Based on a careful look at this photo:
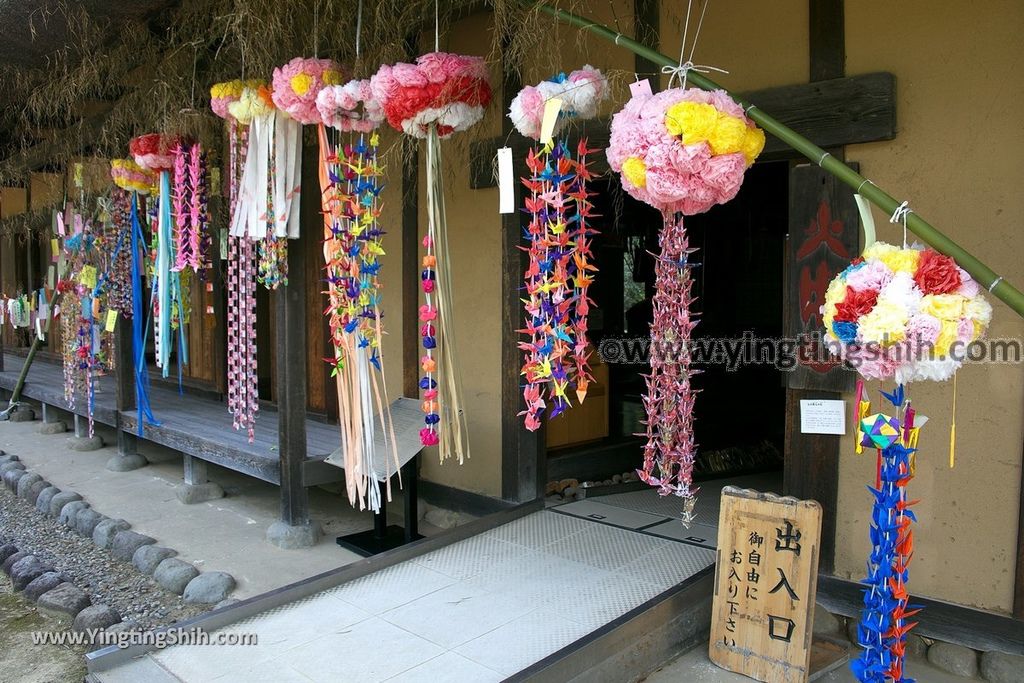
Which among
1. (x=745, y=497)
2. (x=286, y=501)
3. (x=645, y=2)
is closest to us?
(x=745, y=497)

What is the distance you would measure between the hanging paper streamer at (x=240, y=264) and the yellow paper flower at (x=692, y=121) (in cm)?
245

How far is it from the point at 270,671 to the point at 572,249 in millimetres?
1798

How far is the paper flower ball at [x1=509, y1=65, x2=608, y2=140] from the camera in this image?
2592mm

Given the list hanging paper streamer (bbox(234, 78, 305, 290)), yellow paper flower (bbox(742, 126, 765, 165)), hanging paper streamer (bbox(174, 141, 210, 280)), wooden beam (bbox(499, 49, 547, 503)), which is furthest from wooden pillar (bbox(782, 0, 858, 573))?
hanging paper streamer (bbox(174, 141, 210, 280))

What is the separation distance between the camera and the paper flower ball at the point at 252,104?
373 centimetres

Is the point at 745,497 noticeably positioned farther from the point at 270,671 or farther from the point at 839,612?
the point at 270,671

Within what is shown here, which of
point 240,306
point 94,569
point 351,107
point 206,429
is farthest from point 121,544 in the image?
point 351,107

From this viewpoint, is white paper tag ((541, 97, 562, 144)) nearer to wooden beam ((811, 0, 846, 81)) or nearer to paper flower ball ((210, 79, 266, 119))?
wooden beam ((811, 0, 846, 81))

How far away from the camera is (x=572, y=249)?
2.80m

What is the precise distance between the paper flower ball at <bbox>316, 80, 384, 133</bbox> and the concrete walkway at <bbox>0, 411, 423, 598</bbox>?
2.25 meters

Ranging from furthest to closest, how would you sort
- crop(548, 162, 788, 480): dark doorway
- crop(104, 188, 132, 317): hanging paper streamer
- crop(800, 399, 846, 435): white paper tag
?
crop(104, 188, 132, 317): hanging paper streamer < crop(548, 162, 788, 480): dark doorway < crop(800, 399, 846, 435): white paper tag

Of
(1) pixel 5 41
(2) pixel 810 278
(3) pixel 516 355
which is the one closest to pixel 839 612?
(2) pixel 810 278

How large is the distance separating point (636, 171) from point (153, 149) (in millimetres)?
3640

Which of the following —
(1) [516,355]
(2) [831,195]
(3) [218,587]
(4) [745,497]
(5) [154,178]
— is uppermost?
(5) [154,178]
